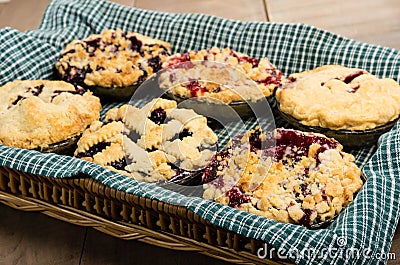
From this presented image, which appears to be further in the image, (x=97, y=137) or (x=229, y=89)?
(x=229, y=89)

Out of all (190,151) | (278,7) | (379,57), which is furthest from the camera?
(278,7)

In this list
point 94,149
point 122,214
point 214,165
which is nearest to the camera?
point 122,214

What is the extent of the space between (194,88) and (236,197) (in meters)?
0.48

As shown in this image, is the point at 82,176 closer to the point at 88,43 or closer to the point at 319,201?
the point at 319,201

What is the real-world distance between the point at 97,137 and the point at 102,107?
33 cm

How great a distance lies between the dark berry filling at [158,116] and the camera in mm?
1601

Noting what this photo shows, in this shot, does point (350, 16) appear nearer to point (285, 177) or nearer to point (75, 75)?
point (75, 75)

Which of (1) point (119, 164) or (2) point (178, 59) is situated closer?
(1) point (119, 164)

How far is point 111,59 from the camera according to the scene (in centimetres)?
187

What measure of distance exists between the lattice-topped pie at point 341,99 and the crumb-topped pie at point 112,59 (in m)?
0.44

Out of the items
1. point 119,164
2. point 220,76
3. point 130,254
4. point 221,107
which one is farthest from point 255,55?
point 130,254

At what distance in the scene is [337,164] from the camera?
1.34 m

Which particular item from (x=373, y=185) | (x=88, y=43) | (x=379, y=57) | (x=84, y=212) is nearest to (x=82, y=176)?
(x=84, y=212)

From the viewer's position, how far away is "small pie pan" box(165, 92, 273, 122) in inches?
65.3
